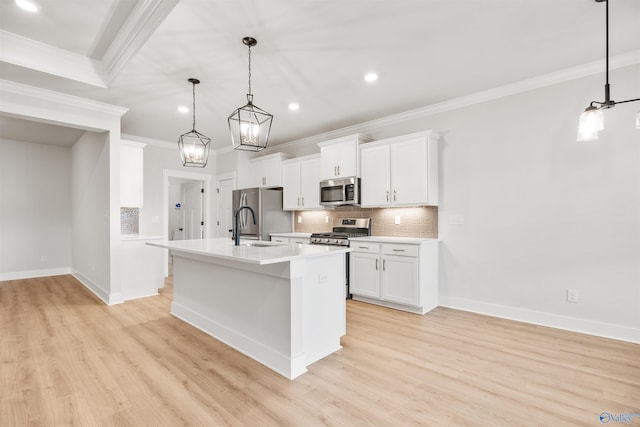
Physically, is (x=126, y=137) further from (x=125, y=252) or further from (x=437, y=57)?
(x=437, y=57)

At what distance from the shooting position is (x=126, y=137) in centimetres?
569

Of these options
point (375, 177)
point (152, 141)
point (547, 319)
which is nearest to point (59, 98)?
point (152, 141)

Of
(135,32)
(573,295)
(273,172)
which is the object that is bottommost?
(573,295)

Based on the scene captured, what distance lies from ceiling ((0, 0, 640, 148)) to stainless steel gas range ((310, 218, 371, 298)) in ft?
6.01

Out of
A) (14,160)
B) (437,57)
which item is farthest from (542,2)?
(14,160)

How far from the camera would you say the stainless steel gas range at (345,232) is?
178 inches

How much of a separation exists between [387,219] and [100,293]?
4.36 meters

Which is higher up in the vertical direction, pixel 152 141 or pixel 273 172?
pixel 152 141

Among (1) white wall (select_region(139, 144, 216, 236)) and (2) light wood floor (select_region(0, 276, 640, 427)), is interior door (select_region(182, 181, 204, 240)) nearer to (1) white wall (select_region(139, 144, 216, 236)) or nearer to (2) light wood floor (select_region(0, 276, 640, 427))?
(1) white wall (select_region(139, 144, 216, 236))

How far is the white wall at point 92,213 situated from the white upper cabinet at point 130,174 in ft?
0.86

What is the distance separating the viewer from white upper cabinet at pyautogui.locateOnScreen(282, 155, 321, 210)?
537cm

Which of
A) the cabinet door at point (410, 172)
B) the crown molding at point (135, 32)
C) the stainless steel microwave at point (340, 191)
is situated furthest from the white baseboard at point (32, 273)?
the cabinet door at point (410, 172)

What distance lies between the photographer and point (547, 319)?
336 centimetres

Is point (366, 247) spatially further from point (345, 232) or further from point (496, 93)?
point (496, 93)
